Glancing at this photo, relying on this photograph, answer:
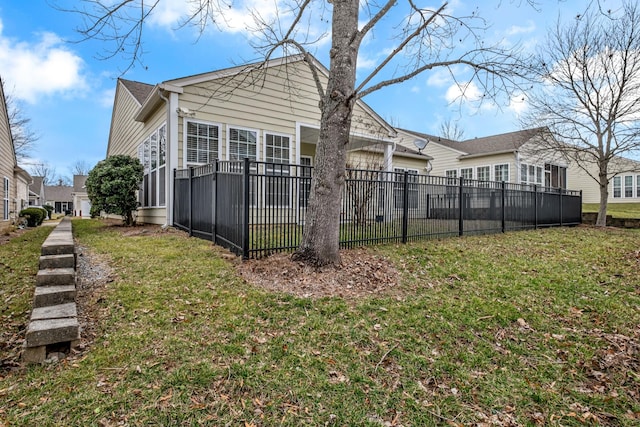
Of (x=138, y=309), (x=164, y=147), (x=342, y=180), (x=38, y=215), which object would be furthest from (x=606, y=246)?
(x=38, y=215)

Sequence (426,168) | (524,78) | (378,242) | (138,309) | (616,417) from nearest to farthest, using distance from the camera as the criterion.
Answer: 1. (616,417)
2. (138,309)
3. (524,78)
4. (378,242)
5. (426,168)

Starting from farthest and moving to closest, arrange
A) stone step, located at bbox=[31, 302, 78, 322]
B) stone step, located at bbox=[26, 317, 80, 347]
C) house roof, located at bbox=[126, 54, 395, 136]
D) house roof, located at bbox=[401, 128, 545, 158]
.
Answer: house roof, located at bbox=[401, 128, 545, 158] → house roof, located at bbox=[126, 54, 395, 136] → stone step, located at bbox=[31, 302, 78, 322] → stone step, located at bbox=[26, 317, 80, 347]

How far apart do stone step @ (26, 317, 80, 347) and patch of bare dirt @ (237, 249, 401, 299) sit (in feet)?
6.33

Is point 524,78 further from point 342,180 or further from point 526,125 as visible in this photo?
point 526,125

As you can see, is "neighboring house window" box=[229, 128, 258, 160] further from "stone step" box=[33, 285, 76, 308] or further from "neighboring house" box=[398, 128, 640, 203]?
"neighboring house" box=[398, 128, 640, 203]

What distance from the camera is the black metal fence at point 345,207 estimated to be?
536 centimetres

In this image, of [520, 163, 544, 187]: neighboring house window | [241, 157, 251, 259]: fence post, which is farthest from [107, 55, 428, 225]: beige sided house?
[520, 163, 544, 187]: neighboring house window

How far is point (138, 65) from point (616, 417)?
7.38m

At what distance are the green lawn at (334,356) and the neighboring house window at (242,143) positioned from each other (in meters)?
5.26

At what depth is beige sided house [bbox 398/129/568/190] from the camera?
17.9 meters

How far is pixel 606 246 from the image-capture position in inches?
308

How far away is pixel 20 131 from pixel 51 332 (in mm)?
31418

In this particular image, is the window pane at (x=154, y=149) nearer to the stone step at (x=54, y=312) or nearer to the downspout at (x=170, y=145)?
the downspout at (x=170, y=145)

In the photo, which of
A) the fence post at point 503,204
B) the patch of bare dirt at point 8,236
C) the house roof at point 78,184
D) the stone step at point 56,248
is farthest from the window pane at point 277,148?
the house roof at point 78,184
